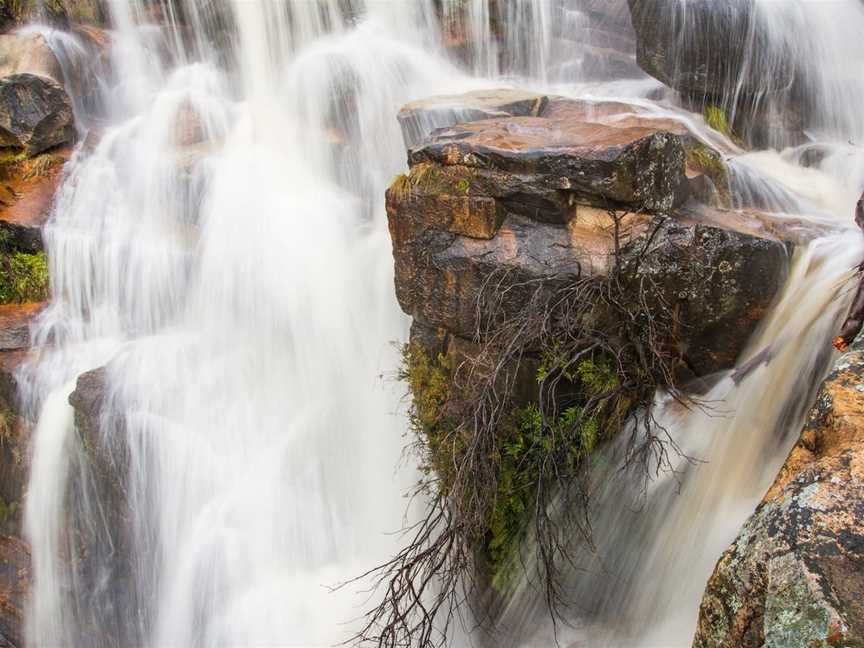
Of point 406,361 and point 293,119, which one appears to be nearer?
point 406,361

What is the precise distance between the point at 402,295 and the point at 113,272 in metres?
3.78

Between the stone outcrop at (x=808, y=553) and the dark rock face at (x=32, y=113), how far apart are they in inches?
335

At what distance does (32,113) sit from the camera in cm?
831

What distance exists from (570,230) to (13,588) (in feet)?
19.0

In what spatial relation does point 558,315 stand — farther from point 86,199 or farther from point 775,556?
point 86,199

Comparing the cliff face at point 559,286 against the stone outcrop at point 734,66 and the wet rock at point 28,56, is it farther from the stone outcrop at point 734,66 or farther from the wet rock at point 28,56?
the wet rock at point 28,56

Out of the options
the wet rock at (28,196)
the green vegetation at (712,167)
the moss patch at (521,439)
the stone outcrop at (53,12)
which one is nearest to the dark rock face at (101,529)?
the wet rock at (28,196)

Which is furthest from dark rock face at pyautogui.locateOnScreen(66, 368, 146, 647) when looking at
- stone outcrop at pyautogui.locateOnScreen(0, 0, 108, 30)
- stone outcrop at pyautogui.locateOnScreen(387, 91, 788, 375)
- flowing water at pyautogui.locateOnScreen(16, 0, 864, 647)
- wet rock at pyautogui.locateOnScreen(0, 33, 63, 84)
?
stone outcrop at pyautogui.locateOnScreen(0, 0, 108, 30)

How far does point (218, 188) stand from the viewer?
7914 mm

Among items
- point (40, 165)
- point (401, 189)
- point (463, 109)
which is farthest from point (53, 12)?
point (401, 189)

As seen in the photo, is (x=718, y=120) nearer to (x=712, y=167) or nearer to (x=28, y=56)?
(x=712, y=167)

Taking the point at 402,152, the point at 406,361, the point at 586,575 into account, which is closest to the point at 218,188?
the point at 402,152

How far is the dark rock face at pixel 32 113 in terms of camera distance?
26.9 feet

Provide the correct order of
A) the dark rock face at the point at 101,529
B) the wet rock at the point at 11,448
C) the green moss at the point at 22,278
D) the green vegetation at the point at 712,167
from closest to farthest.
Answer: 1. the green vegetation at the point at 712,167
2. the dark rock face at the point at 101,529
3. the wet rock at the point at 11,448
4. the green moss at the point at 22,278
